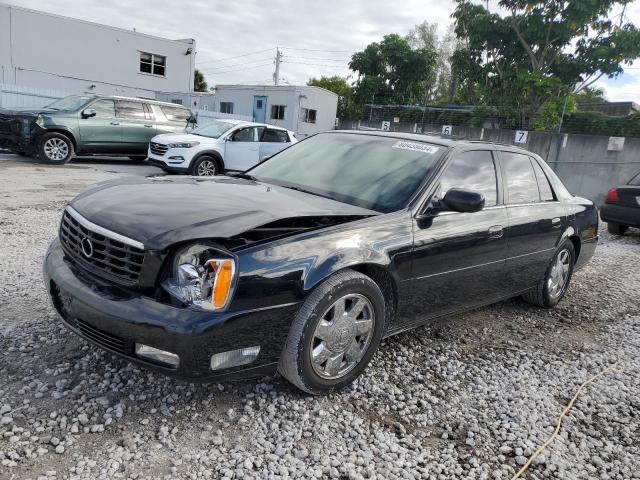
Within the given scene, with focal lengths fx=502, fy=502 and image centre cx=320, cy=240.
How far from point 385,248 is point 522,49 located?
61.5 feet

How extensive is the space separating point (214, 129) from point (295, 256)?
10.5 metres

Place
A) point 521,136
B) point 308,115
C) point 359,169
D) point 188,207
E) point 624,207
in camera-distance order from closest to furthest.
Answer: point 188,207, point 359,169, point 624,207, point 521,136, point 308,115

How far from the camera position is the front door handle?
12.4 ft

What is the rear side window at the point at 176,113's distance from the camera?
1366 centimetres

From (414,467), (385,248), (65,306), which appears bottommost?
(414,467)

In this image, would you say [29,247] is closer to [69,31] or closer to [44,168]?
[44,168]

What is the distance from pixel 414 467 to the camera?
7.89 feet

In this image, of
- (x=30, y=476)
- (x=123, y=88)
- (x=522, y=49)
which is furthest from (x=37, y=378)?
(x=123, y=88)

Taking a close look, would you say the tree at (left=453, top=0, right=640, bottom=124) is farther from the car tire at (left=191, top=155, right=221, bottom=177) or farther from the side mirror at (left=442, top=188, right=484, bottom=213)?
the side mirror at (left=442, top=188, right=484, bottom=213)

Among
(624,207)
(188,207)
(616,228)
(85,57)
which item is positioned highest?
(85,57)

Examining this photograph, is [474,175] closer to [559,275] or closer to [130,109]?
[559,275]

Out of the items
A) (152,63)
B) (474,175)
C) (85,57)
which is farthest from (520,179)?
(152,63)

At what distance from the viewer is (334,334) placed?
9.22 ft

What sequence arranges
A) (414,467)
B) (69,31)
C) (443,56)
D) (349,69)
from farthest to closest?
(443,56)
(349,69)
(69,31)
(414,467)
